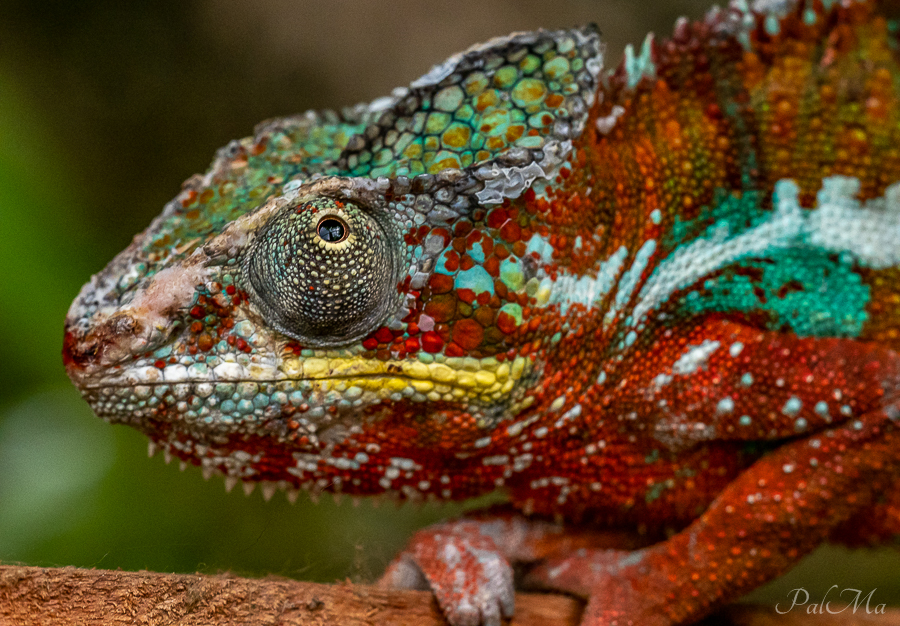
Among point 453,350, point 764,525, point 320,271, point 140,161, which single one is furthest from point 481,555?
point 140,161

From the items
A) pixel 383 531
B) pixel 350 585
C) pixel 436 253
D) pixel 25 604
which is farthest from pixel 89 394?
pixel 383 531

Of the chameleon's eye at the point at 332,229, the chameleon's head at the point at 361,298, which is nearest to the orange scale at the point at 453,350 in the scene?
the chameleon's head at the point at 361,298

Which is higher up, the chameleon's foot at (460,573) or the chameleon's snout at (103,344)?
the chameleon's snout at (103,344)

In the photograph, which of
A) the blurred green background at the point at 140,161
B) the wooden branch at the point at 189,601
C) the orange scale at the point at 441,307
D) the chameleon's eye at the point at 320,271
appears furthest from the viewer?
the blurred green background at the point at 140,161

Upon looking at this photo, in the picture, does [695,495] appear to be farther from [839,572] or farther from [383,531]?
[839,572]

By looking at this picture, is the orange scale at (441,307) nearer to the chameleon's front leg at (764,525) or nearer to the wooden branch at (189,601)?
the wooden branch at (189,601)

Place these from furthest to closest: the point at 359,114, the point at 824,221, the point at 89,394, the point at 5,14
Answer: the point at 5,14
the point at 359,114
the point at 824,221
the point at 89,394
